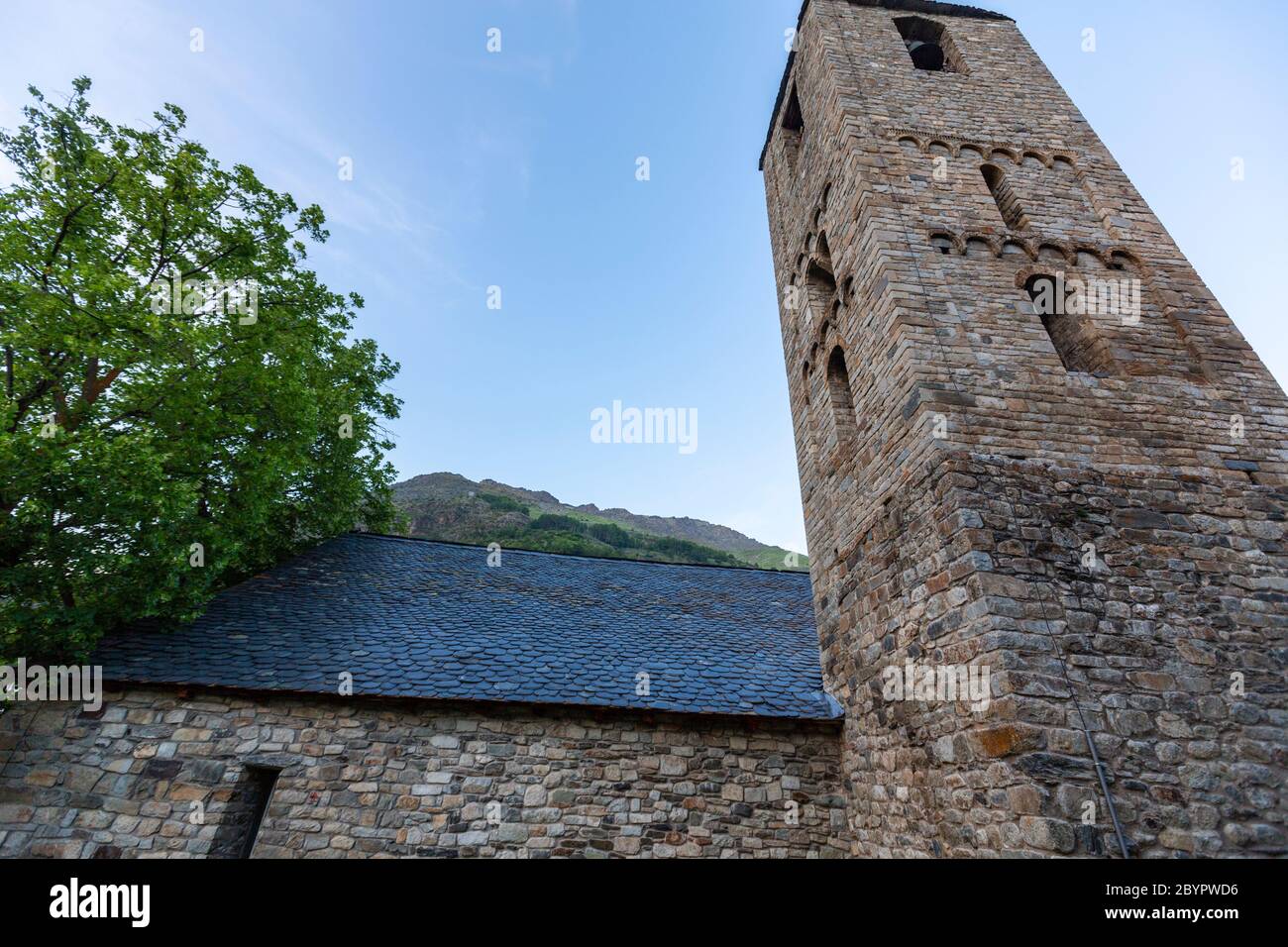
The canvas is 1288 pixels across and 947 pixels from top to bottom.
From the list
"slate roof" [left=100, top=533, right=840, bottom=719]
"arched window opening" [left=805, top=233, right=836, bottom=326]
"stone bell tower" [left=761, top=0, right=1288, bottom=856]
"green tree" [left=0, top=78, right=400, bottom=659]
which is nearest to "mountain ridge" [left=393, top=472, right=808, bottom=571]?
"slate roof" [left=100, top=533, right=840, bottom=719]

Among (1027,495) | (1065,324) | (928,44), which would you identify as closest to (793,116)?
(928,44)

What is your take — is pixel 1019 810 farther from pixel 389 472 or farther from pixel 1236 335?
pixel 389 472

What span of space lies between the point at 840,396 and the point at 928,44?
8.51 m

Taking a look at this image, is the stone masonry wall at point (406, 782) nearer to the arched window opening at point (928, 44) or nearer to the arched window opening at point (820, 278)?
the arched window opening at point (820, 278)

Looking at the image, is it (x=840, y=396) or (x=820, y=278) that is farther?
(x=820, y=278)

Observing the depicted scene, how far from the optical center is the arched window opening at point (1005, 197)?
6605mm

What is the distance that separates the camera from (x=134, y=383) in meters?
6.95

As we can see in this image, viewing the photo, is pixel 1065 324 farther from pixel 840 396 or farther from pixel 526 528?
pixel 526 528

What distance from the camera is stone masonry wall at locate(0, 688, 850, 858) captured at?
5.34 metres

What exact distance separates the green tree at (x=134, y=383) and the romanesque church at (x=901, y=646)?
1.07 meters

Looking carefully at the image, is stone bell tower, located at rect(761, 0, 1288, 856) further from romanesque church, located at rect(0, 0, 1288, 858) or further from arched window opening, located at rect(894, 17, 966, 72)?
arched window opening, located at rect(894, 17, 966, 72)

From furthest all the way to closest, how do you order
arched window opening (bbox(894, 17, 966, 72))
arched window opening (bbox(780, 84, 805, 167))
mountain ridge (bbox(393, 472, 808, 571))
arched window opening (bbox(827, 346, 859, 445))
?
1. mountain ridge (bbox(393, 472, 808, 571))
2. arched window opening (bbox(780, 84, 805, 167))
3. arched window opening (bbox(894, 17, 966, 72))
4. arched window opening (bbox(827, 346, 859, 445))

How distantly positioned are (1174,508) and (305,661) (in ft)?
30.0

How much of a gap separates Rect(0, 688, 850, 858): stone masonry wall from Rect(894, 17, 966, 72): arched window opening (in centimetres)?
1139
